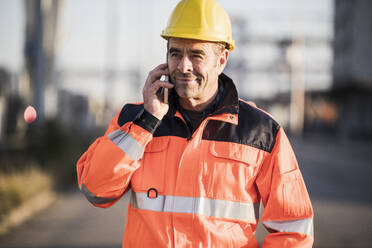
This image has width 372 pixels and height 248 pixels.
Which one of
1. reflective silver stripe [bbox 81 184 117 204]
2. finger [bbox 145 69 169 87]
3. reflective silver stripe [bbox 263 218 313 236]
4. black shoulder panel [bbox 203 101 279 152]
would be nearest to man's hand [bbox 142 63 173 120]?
finger [bbox 145 69 169 87]

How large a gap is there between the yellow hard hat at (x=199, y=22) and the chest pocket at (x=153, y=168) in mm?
674

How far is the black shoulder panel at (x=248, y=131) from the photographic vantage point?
2363mm

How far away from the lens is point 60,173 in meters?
9.97

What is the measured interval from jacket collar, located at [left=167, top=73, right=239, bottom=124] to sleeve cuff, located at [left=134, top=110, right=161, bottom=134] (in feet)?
0.66

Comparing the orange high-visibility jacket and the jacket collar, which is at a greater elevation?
the jacket collar

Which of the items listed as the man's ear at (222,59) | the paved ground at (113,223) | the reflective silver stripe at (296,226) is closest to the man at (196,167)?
the reflective silver stripe at (296,226)

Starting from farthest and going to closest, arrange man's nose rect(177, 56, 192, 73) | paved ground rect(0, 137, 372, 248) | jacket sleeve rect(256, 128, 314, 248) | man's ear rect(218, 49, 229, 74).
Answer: paved ground rect(0, 137, 372, 248), man's ear rect(218, 49, 229, 74), man's nose rect(177, 56, 192, 73), jacket sleeve rect(256, 128, 314, 248)

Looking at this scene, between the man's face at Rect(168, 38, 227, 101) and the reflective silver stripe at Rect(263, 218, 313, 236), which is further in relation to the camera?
the man's face at Rect(168, 38, 227, 101)

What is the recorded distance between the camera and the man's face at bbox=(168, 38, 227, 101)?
96.0 inches

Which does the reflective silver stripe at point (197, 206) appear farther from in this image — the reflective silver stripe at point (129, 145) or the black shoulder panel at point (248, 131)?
the black shoulder panel at point (248, 131)

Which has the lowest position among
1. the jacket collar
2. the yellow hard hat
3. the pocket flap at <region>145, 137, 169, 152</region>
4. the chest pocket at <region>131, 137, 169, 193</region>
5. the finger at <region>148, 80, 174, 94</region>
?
the chest pocket at <region>131, 137, 169, 193</region>

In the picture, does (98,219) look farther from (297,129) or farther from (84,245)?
(297,129)

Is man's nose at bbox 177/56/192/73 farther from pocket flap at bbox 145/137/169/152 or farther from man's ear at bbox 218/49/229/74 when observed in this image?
pocket flap at bbox 145/137/169/152

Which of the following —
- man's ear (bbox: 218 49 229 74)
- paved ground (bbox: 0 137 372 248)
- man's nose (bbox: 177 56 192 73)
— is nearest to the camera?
man's nose (bbox: 177 56 192 73)
